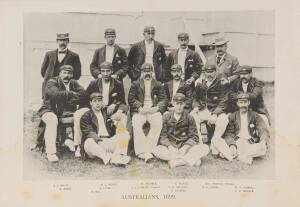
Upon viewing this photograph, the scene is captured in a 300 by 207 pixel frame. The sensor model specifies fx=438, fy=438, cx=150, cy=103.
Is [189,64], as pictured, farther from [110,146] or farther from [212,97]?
[110,146]

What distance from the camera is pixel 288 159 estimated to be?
601mm

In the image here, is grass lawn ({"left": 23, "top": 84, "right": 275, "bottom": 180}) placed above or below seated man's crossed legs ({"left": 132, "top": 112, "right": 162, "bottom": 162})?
below

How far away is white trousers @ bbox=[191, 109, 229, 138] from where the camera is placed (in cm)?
61

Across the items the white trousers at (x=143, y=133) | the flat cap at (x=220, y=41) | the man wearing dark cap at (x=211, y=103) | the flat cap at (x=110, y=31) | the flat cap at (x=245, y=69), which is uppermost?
the flat cap at (x=110, y=31)

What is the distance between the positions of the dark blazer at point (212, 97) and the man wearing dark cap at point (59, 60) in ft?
0.56

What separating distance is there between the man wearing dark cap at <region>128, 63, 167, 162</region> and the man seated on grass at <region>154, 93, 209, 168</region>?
0.01 metres

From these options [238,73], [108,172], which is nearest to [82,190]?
[108,172]

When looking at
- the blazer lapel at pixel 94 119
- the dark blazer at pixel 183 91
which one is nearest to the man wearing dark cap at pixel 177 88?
the dark blazer at pixel 183 91

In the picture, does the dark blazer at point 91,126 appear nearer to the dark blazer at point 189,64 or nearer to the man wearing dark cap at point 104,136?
the man wearing dark cap at point 104,136

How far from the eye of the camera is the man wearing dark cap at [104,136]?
61 centimetres

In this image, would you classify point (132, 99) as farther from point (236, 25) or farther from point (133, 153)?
point (236, 25)

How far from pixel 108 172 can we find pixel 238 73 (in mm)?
227

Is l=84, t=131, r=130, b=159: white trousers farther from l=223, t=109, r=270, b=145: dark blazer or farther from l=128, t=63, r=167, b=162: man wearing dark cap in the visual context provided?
l=223, t=109, r=270, b=145: dark blazer

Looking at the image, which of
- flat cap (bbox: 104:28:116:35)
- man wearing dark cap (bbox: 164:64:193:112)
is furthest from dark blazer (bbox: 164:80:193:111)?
flat cap (bbox: 104:28:116:35)
